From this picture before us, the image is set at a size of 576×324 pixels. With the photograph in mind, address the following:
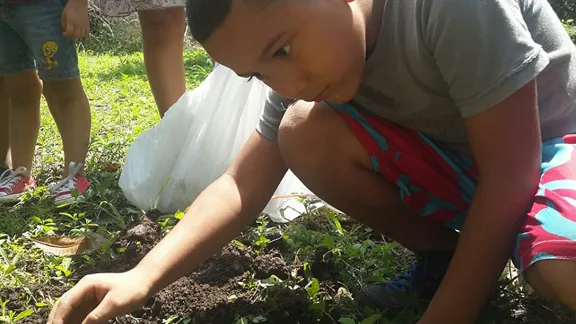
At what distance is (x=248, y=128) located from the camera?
2223mm

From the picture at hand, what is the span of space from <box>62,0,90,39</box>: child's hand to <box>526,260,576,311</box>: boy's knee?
1.87 meters

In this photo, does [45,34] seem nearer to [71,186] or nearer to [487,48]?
[71,186]

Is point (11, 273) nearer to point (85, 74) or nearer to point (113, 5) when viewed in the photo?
point (113, 5)

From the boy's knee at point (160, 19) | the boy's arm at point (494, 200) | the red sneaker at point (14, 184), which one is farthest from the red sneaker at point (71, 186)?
the boy's arm at point (494, 200)

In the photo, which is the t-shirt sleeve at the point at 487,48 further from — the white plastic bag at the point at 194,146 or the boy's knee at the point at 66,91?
the boy's knee at the point at 66,91

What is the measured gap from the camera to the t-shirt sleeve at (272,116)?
1.57m

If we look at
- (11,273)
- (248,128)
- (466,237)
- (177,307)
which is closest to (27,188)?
(11,273)

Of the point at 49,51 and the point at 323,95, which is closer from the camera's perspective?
the point at 323,95

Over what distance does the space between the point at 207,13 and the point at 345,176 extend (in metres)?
0.58

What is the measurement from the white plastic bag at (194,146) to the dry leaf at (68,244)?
234 mm

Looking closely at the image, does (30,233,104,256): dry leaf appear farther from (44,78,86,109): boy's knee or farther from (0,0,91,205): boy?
(44,78,86,109): boy's knee

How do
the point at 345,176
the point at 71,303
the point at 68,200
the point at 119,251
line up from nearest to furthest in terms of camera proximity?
the point at 71,303 → the point at 345,176 → the point at 119,251 → the point at 68,200

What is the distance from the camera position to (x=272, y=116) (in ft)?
5.22

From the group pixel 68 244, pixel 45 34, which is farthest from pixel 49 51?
pixel 68 244
